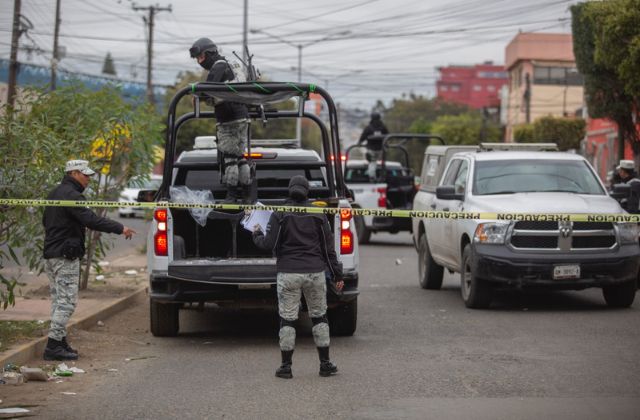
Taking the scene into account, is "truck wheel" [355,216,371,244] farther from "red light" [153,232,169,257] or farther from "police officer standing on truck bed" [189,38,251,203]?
"red light" [153,232,169,257]

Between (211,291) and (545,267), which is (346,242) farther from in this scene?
(545,267)

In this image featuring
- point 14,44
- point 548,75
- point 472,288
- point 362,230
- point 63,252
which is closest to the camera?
point 63,252

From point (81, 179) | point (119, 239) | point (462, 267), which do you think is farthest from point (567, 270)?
point (119, 239)

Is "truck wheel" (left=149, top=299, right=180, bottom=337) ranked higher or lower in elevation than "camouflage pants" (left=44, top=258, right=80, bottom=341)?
lower

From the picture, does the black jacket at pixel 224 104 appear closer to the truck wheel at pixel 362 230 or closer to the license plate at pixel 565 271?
the license plate at pixel 565 271

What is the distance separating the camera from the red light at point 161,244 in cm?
1120

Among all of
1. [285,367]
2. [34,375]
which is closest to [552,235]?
[285,367]

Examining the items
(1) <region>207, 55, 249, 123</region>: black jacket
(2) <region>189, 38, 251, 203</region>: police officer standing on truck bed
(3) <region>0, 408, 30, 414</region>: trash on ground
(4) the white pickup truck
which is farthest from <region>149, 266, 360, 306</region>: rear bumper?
(3) <region>0, 408, 30, 414</region>: trash on ground

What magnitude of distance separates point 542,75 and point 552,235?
71.0 metres

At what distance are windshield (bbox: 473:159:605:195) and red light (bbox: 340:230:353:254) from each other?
3.78 metres

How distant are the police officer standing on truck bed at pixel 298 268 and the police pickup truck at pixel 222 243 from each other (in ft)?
2.16

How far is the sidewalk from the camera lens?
10.5m

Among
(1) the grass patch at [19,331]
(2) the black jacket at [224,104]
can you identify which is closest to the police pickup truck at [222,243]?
(2) the black jacket at [224,104]

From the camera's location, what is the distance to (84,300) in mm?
14555
